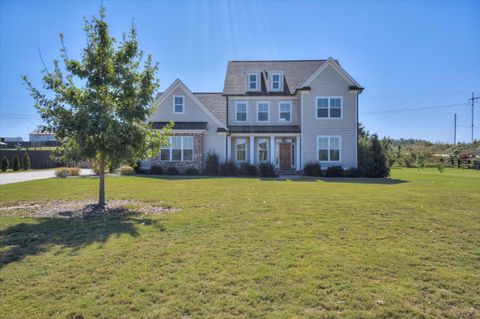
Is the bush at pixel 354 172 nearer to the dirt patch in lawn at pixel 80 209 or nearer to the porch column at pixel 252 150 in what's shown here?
the porch column at pixel 252 150

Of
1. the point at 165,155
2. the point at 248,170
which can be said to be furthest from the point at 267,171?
the point at 165,155

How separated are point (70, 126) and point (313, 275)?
8.27 meters

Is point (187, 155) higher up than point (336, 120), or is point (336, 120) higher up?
point (336, 120)

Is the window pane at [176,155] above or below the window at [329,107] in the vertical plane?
below

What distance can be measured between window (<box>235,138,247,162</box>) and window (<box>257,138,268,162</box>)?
1.18 m

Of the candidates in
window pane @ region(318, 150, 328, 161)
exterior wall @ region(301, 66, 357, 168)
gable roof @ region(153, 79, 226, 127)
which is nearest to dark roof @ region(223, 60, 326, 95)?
exterior wall @ region(301, 66, 357, 168)

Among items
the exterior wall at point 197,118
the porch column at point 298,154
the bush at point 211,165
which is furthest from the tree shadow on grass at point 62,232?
the porch column at point 298,154

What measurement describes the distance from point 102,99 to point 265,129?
56.4 feet

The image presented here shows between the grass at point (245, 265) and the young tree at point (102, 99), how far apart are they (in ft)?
8.38

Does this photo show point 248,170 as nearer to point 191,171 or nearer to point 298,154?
point 191,171

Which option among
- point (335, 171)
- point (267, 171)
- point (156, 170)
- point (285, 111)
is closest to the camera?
point (267, 171)

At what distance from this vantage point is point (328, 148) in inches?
975

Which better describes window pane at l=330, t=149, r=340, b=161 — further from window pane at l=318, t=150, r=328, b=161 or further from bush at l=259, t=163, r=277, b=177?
bush at l=259, t=163, r=277, b=177

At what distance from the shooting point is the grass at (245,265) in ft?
12.1
